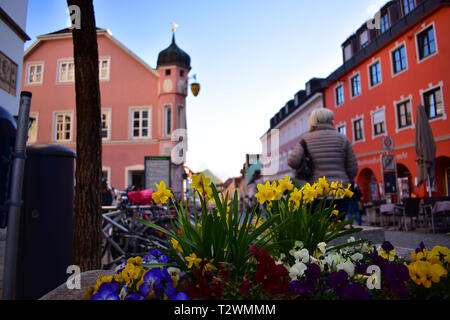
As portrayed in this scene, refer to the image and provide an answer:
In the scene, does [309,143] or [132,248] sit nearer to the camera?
[309,143]

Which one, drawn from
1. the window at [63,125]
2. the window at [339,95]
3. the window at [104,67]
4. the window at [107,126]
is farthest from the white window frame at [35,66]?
the window at [339,95]

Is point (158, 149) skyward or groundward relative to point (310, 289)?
skyward

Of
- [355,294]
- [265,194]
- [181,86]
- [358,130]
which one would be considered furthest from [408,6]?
[355,294]

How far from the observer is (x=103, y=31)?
70.1ft

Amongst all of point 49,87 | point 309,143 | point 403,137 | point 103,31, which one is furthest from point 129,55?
point 309,143

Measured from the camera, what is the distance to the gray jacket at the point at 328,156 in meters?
3.92

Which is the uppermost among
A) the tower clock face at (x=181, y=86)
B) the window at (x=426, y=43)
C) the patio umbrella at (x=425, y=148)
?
the window at (x=426, y=43)

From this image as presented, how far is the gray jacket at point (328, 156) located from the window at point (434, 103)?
13.7 meters

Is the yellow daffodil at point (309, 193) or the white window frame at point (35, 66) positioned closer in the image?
the yellow daffodil at point (309, 193)

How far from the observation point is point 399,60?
1819 cm

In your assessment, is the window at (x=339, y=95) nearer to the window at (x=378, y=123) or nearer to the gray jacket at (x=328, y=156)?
the window at (x=378, y=123)

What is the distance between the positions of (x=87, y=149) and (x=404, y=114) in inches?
750
